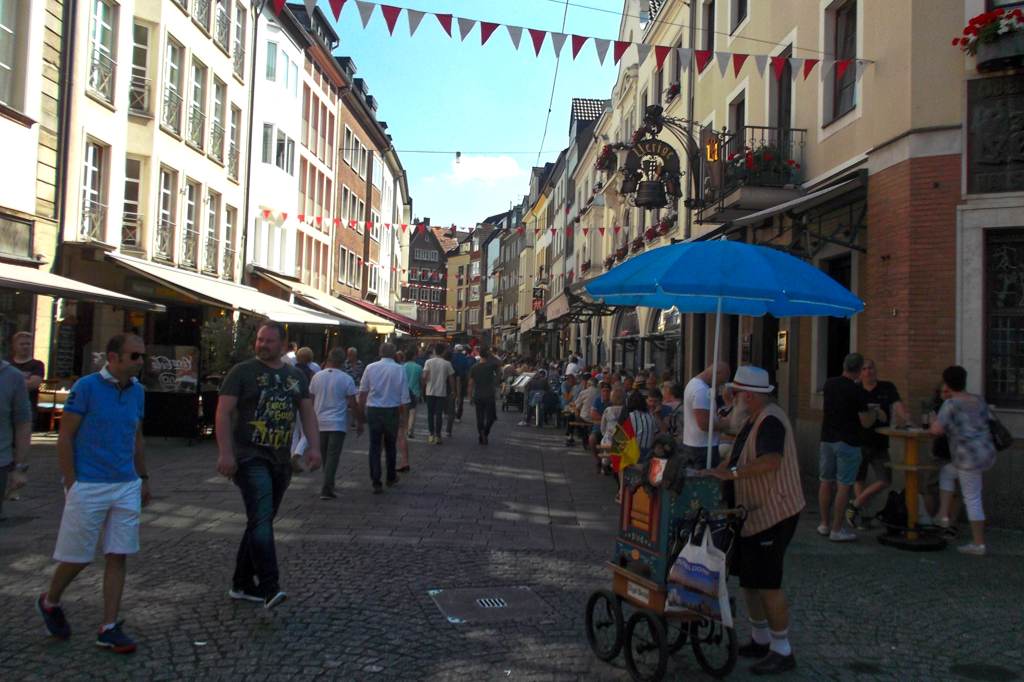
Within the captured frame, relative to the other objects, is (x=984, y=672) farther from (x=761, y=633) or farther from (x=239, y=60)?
(x=239, y=60)

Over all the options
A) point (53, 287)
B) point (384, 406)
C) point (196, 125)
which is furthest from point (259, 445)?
point (196, 125)

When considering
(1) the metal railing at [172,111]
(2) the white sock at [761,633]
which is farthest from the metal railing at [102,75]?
(2) the white sock at [761,633]

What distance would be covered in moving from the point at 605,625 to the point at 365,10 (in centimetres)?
667

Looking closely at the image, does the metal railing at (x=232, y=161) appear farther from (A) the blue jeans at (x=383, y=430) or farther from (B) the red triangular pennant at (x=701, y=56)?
(B) the red triangular pennant at (x=701, y=56)

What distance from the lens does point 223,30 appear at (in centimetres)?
2286

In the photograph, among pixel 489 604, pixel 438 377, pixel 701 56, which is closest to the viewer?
pixel 489 604

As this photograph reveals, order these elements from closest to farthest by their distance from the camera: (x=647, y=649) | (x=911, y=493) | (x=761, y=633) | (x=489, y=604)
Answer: (x=647, y=649), (x=761, y=633), (x=489, y=604), (x=911, y=493)

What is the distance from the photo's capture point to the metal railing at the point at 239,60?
23828 mm

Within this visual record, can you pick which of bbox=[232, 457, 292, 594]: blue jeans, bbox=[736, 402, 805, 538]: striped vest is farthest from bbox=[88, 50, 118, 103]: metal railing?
bbox=[736, 402, 805, 538]: striped vest

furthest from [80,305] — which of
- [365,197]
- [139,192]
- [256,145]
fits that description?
[365,197]

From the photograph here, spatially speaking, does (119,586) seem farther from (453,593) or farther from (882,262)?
(882,262)

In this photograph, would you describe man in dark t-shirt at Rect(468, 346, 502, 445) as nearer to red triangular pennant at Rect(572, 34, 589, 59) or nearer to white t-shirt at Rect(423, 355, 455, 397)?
white t-shirt at Rect(423, 355, 455, 397)

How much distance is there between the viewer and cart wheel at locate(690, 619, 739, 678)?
4328 mm

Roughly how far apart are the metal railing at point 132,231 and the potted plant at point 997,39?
1577 cm
